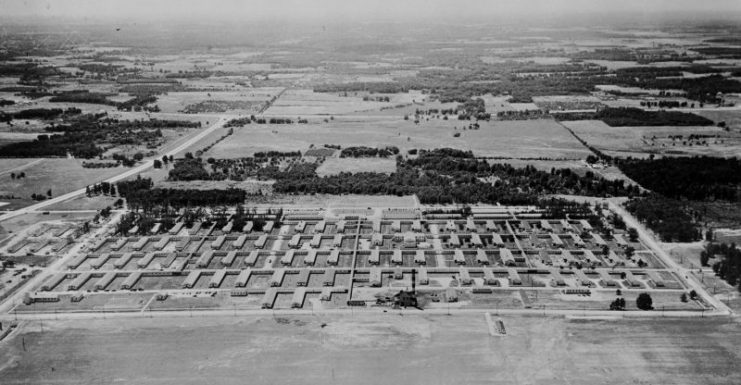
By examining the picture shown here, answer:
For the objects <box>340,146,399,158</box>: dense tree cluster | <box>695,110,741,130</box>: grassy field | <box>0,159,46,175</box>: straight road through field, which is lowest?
<box>0,159,46,175</box>: straight road through field

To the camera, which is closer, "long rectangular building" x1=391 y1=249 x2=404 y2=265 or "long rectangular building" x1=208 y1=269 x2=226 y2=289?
"long rectangular building" x1=208 y1=269 x2=226 y2=289

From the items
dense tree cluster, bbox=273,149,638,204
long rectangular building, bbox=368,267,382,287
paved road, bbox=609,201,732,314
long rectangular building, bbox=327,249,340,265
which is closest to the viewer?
paved road, bbox=609,201,732,314

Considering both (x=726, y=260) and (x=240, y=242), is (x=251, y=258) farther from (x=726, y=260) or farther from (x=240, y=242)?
(x=726, y=260)

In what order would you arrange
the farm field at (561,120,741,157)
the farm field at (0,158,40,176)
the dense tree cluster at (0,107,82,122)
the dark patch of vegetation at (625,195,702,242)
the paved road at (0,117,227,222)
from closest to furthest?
the dark patch of vegetation at (625,195,702,242), the paved road at (0,117,227,222), the farm field at (0,158,40,176), the farm field at (561,120,741,157), the dense tree cluster at (0,107,82,122)

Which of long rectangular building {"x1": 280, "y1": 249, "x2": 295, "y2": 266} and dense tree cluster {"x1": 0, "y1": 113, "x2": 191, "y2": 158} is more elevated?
dense tree cluster {"x1": 0, "y1": 113, "x2": 191, "y2": 158}

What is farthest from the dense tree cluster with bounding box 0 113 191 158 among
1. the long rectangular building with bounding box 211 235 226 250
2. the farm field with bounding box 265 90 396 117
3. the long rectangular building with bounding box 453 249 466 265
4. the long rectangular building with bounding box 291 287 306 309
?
the long rectangular building with bounding box 453 249 466 265

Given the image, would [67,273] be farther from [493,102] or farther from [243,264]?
[493,102]

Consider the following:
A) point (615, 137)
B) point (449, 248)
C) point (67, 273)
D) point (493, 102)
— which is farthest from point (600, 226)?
point (493, 102)

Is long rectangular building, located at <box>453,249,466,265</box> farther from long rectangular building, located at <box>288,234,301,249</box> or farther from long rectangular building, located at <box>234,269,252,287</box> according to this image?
long rectangular building, located at <box>234,269,252,287</box>
